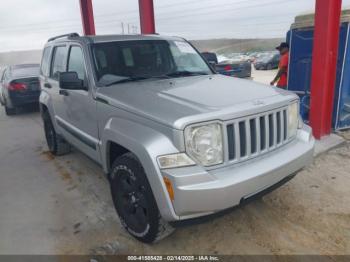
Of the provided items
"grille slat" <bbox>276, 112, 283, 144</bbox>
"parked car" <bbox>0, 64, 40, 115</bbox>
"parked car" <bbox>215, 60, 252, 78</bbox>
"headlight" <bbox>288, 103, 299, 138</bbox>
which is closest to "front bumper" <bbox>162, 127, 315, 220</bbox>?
"grille slat" <bbox>276, 112, 283, 144</bbox>

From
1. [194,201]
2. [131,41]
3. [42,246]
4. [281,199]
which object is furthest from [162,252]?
[131,41]

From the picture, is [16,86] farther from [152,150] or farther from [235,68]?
[235,68]

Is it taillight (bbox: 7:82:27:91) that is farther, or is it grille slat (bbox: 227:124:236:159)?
taillight (bbox: 7:82:27:91)

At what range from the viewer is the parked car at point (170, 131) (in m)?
2.33

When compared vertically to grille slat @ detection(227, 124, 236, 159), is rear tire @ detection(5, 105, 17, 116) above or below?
below

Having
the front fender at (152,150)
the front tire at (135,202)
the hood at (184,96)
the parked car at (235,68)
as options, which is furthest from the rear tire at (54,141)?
the parked car at (235,68)

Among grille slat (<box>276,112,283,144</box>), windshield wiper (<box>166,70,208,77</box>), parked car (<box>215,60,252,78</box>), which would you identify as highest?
windshield wiper (<box>166,70,208,77</box>)

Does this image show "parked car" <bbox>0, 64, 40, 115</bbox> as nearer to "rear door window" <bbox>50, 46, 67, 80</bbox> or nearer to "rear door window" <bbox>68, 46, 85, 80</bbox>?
"rear door window" <bbox>50, 46, 67, 80</bbox>

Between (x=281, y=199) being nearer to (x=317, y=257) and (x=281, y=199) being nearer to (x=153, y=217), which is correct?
(x=317, y=257)

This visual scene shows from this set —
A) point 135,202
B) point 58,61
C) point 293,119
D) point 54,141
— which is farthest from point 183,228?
point 54,141

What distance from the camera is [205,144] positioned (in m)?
2.39

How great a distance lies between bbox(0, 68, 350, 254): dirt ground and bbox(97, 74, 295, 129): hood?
1.20m

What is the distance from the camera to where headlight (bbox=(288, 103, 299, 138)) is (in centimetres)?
305

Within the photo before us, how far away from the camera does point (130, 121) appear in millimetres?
2779
